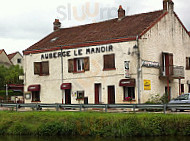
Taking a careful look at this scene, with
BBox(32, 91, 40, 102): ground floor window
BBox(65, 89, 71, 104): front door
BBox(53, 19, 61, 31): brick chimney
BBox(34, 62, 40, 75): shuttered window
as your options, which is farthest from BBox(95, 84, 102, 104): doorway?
BBox(53, 19, 61, 31): brick chimney

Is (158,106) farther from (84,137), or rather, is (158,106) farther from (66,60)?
(66,60)

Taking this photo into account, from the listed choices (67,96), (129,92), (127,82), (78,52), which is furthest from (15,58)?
(127,82)

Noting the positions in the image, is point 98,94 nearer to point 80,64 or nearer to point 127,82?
point 80,64

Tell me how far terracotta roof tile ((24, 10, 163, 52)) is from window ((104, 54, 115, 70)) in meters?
1.66

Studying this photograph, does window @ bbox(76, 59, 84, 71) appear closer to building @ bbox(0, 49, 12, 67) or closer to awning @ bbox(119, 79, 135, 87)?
awning @ bbox(119, 79, 135, 87)

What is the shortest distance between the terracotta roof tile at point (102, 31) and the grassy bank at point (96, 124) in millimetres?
12337

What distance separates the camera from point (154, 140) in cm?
1836

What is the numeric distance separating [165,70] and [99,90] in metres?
6.60

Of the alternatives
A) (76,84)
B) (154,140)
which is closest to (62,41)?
(76,84)

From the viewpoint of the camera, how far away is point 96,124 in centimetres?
2055

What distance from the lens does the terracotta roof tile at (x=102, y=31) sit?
33.0 m

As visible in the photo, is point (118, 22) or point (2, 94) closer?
point (118, 22)

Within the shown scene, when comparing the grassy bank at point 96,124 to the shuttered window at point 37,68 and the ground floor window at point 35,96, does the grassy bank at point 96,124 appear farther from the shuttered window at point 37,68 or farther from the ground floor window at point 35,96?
the ground floor window at point 35,96

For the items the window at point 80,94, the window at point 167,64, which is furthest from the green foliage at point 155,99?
the window at point 80,94
